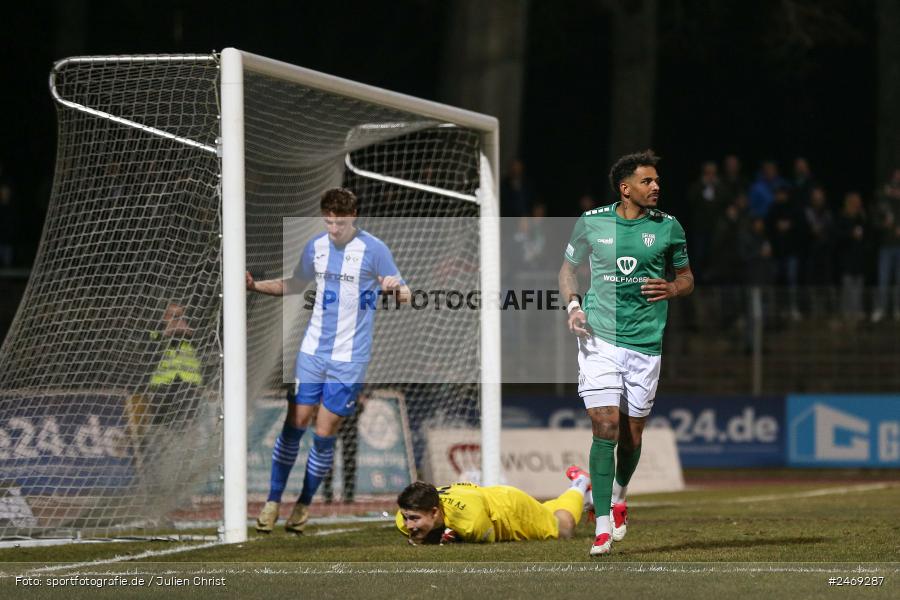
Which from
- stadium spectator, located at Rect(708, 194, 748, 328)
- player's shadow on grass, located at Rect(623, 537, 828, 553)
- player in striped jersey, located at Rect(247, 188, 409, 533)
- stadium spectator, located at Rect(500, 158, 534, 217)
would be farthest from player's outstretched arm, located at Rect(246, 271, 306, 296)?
stadium spectator, located at Rect(708, 194, 748, 328)

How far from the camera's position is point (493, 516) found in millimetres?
9422

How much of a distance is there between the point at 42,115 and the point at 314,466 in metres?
17.3

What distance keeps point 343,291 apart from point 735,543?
3.47m

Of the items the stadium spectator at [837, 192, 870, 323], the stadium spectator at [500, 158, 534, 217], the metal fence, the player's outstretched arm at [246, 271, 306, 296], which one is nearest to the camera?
the player's outstretched arm at [246, 271, 306, 296]

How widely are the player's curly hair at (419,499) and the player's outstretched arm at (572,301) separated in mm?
1491

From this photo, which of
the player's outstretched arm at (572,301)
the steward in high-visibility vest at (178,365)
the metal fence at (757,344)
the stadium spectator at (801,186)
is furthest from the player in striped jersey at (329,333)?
the stadium spectator at (801,186)

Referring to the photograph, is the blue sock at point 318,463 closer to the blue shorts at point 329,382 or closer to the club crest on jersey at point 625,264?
the blue shorts at point 329,382

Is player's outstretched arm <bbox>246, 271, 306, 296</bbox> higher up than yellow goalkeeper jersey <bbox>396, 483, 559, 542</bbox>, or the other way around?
player's outstretched arm <bbox>246, 271, 306, 296</bbox>

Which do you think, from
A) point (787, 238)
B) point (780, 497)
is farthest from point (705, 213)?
point (780, 497)

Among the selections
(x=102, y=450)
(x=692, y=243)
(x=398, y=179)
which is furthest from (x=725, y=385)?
(x=102, y=450)

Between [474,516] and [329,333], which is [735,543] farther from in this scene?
[329,333]

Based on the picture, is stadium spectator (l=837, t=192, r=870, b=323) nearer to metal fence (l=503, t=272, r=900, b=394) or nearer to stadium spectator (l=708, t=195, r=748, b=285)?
metal fence (l=503, t=272, r=900, b=394)

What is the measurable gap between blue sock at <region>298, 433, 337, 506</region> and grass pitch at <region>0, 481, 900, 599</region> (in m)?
0.34

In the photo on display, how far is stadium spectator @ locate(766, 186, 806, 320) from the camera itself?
21.6m
